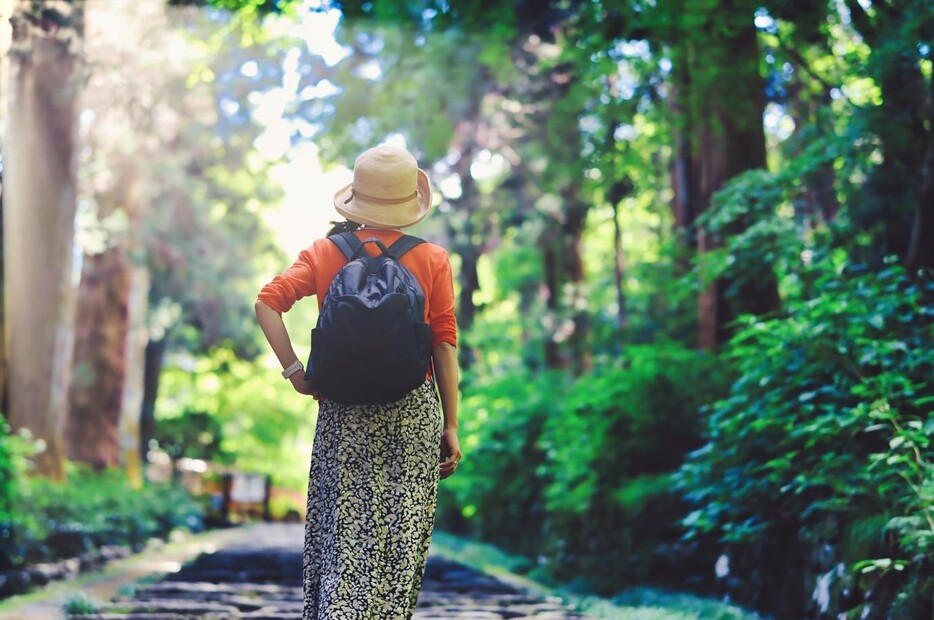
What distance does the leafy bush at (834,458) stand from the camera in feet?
18.5

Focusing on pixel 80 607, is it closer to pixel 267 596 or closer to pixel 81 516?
pixel 267 596

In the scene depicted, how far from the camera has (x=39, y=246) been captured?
13492 millimetres

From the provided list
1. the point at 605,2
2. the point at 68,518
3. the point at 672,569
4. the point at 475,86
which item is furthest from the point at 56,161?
the point at 672,569

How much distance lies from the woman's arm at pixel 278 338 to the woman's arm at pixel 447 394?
1.54ft

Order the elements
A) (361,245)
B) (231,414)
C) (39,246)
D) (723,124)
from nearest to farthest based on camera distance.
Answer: (361,245) < (723,124) < (39,246) < (231,414)

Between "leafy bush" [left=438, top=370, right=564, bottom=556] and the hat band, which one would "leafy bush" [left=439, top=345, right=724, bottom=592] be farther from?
the hat band

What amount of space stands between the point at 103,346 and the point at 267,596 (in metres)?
14.6

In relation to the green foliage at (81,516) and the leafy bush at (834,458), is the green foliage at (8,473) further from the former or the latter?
the leafy bush at (834,458)

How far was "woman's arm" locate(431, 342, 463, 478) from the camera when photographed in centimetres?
418

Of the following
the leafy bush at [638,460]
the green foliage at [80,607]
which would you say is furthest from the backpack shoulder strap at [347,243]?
the leafy bush at [638,460]

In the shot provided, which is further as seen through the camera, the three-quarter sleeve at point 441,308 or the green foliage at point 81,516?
the green foliage at point 81,516

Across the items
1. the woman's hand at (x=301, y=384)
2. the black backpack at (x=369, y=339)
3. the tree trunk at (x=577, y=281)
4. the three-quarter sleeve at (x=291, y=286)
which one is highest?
the tree trunk at (x=577, y=281)

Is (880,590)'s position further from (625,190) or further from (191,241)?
(191,241)

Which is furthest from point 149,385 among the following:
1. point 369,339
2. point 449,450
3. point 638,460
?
point 369,339
